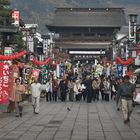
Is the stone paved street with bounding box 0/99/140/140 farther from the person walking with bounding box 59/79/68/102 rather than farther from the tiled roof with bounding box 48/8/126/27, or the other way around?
the tiled roof with bounding box 48/8/126/27

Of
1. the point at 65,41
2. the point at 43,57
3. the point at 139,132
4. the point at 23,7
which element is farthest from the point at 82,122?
the point at 23,7

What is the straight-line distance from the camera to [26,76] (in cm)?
3606

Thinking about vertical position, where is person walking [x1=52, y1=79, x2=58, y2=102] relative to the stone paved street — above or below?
above

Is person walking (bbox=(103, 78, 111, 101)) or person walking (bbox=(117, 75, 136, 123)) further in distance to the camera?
person walking (bbox=(103, 78, 111, 101))

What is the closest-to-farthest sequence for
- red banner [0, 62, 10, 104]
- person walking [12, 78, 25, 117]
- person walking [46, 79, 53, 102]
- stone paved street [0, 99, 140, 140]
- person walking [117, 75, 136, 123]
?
stone paved street [0, 99, 140, 140], person walking [117, 75, 136, 123], person walking [12, 78, 25, 117], red banner [0, 62, 10, 104], person walking [46, 79, 53, 102]

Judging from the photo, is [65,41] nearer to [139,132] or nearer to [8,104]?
[8,104]

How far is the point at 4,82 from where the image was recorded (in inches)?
758

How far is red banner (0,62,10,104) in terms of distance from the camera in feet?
62.3

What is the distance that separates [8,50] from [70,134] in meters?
16.0

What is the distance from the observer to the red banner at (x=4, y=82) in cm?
1898

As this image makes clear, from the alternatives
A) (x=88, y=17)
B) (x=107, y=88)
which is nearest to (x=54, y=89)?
(x=107, y=88)

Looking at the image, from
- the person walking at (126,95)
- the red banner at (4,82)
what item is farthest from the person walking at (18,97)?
the person walking at (126,95)

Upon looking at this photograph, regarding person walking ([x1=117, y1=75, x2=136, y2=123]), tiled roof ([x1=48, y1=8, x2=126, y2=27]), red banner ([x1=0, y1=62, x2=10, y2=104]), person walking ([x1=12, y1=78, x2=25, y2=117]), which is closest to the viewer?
person walking ([x1=117, y1=75, x2=136, y2=123])

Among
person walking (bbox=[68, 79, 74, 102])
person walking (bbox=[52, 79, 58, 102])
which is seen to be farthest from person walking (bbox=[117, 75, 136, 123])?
person walking (bbox=[68, 79, 74, 102])
